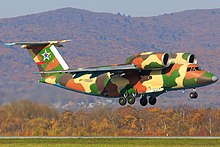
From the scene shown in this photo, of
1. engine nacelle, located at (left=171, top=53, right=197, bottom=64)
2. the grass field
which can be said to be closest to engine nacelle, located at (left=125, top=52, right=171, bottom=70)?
engine nacelle, located at (left=171, top=53, right=197, bottom=64)

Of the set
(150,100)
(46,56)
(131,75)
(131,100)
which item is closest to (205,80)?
(150,100)

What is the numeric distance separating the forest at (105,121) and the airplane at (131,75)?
3.22m

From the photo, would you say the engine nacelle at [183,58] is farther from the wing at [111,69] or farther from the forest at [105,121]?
the forest at [105,121]

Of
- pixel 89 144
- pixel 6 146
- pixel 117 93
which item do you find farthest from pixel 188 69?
pixel 6 146

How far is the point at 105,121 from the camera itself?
266 ft

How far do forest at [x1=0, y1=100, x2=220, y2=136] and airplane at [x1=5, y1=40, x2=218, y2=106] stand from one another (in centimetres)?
322

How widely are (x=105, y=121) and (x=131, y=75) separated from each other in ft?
66.4

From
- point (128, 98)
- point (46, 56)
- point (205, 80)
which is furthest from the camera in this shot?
point (46, 56)

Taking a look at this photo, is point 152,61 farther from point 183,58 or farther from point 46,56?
point 46,56

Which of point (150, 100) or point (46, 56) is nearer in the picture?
point (150, 100)

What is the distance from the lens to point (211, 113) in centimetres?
8925

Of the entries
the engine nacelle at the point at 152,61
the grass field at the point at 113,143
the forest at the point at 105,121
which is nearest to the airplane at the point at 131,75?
the engine nacelle at the point at 152,61

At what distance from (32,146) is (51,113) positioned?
1744 centimetres

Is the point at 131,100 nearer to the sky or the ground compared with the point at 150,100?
nearer to the ground
